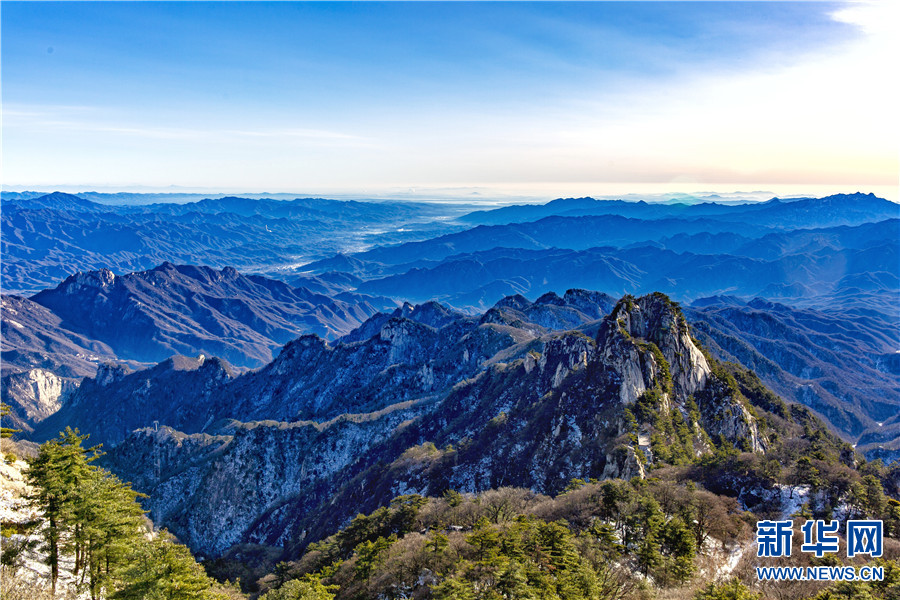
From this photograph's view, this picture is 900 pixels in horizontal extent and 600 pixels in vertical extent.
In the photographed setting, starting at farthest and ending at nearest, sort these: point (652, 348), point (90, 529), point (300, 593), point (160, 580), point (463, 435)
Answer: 1. point (463, 435)
2. point (652, 348)
3. point (300, 593)
4. point (90, 529)
5. point (160, 580)

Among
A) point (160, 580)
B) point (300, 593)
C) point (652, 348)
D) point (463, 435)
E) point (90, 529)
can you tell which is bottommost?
point (463, 435)

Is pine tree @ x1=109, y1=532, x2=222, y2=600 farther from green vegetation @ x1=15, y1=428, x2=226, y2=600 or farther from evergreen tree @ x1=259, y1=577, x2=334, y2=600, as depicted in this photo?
evergreen tree @ x1=259, y1=577, x2=334, y2=600

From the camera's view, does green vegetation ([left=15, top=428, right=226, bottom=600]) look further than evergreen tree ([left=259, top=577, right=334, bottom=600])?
No

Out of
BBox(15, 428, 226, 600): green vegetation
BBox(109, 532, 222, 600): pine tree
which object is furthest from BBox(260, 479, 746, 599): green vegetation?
BBox(15, 428, 226, 600): green vegetation

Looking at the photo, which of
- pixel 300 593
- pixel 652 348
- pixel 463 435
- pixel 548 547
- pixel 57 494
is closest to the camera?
pixel 57 494

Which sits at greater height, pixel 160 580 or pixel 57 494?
pixel 57 494

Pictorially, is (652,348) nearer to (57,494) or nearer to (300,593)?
(300,593)

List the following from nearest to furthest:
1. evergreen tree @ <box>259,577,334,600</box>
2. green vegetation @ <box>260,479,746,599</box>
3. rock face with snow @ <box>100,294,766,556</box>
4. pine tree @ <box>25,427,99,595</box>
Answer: pine tree @ <box>25,427,99,595</box> < green vegetation @ <box>260,479,746,599</box> < evergreen tree @ <box>259,577,334,600</box> < rock face with snow @ <box>100,294,766,556</box>

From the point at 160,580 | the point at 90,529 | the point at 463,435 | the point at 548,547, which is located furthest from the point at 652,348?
the point at 90,529
